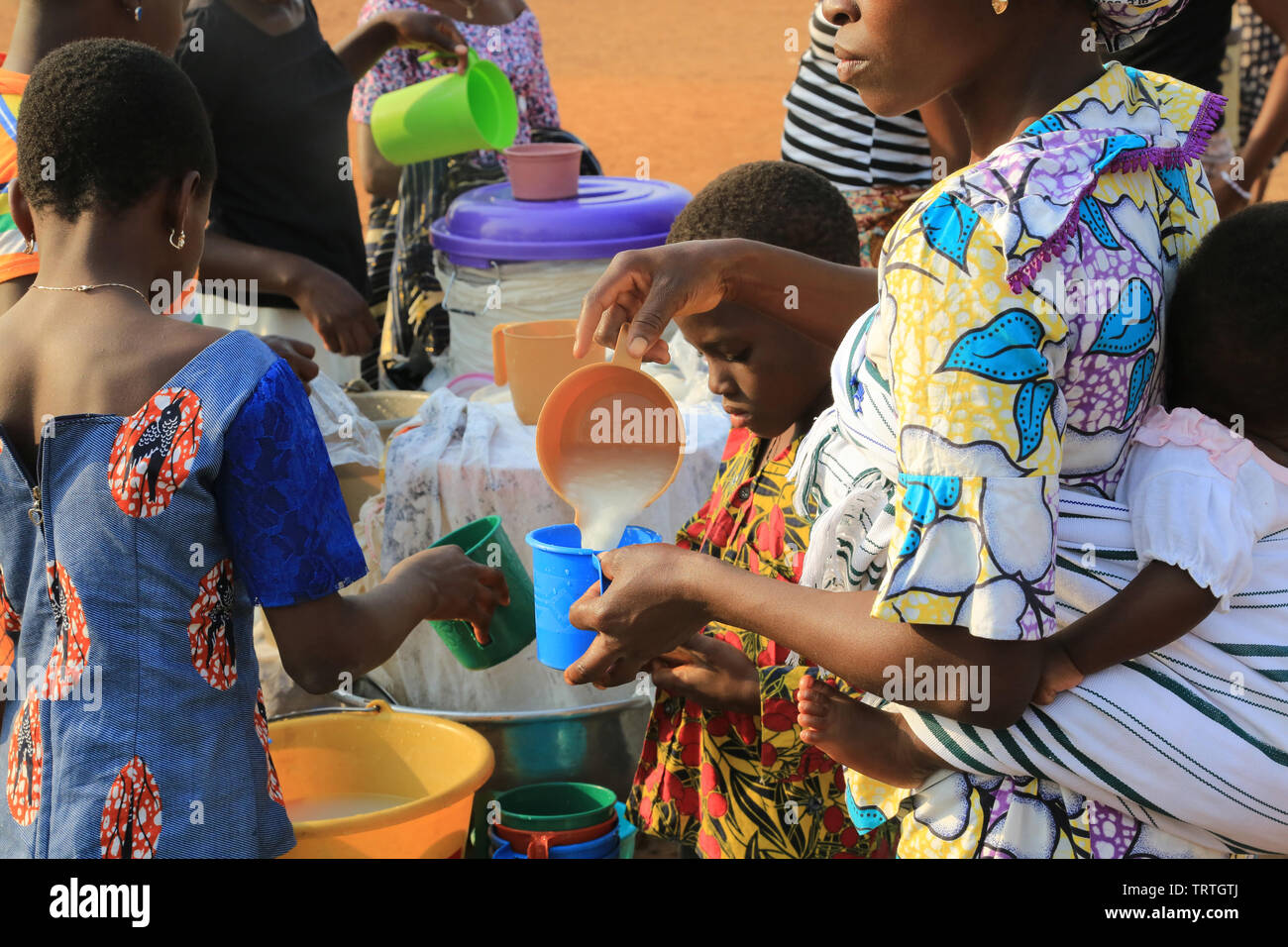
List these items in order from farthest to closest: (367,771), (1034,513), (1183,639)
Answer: (367,771)
(1183,639)
(1034,513)

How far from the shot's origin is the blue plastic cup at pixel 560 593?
2.00 metres

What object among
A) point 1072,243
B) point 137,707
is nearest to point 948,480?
point 1072,243

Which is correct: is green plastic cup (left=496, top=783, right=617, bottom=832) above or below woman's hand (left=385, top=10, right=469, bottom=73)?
below

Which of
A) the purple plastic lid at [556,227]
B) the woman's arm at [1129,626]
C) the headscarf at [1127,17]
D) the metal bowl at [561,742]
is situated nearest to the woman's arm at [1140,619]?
the woman's arm at [1129,626]

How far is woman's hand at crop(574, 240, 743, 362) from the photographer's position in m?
1.75

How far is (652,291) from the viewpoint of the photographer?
1787 millimetres

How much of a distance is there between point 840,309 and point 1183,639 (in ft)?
2.85

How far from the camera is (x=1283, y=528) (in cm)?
135

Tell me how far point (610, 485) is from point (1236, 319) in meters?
1.11

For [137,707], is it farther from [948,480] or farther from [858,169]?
[858,169]

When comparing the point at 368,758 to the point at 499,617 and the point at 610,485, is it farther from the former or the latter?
the point at 610,485

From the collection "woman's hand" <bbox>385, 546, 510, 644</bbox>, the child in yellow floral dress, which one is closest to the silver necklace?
"woman's hand" <bbox>385, 546, 510, 644</bbox>

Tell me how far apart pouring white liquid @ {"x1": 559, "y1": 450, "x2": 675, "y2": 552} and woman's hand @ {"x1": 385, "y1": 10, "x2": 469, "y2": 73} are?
8.35 feet

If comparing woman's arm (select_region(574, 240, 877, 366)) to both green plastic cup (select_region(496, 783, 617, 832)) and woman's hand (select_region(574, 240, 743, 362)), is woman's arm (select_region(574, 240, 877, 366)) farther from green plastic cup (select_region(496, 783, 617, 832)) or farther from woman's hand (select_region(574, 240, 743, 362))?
green plastic cup (select_region(496, 783, 617, 832))
